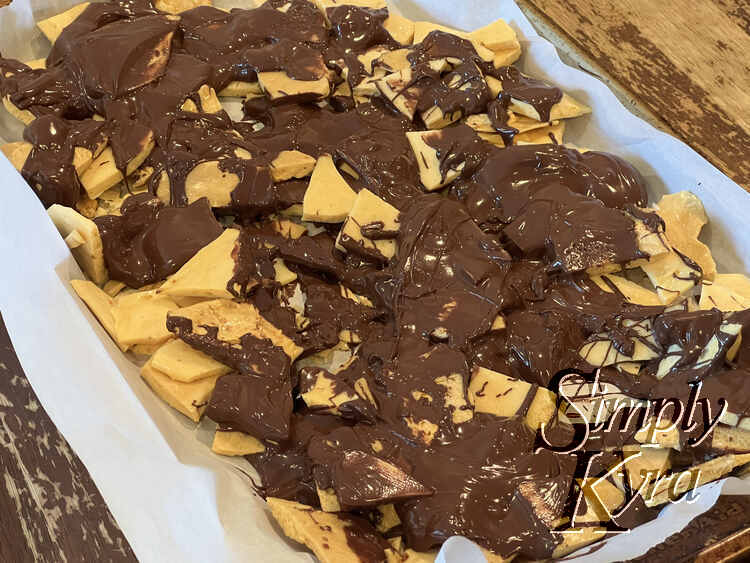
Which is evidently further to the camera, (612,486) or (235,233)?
(235,233)

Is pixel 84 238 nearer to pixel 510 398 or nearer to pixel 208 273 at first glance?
pixel 208 273

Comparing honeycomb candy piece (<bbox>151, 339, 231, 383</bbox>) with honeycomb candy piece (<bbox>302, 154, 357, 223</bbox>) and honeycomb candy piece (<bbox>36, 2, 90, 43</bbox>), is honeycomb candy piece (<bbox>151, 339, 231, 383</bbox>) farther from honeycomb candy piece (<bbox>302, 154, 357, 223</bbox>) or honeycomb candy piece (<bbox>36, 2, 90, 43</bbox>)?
honeycomb candy piece (<bbox>36, 2, 90, 43</bbox>)

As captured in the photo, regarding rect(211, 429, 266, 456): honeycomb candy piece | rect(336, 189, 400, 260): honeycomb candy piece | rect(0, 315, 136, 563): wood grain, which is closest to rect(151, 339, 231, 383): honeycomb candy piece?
rect(211, 429, 266, 456): honeycomb candy piece

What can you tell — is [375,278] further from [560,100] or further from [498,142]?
[560,100]

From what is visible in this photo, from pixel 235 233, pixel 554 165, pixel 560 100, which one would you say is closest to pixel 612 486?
pixel 554 165

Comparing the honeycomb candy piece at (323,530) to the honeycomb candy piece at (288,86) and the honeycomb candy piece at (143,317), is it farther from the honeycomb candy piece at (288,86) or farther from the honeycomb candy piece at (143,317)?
the honeycomb candy piece at (288,86)

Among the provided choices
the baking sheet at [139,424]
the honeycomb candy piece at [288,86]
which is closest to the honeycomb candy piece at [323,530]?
the baking sheet at [139,424]
